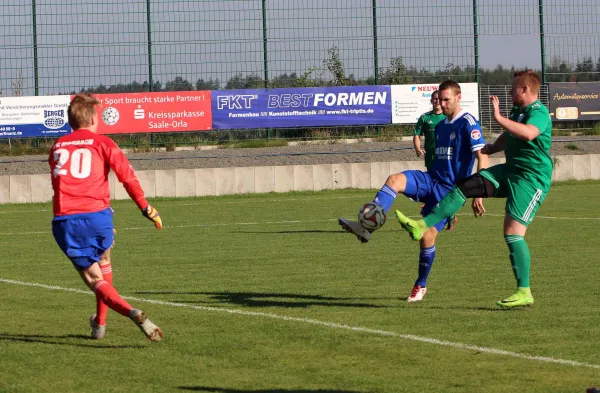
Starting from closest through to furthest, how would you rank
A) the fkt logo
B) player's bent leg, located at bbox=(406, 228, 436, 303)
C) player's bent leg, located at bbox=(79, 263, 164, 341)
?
player's bent leg, located at bbox=(79, 263, 164, 341)
player's bent leg, located at bbox=(406, 228, 436, 303)
the fkt logo

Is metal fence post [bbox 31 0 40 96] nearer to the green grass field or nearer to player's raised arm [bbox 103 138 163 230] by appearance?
the green grass field

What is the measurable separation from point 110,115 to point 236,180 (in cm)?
429

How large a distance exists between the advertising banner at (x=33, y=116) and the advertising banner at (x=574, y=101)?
1386 centimetres

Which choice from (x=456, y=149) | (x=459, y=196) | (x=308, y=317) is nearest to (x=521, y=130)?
(x=459, y=196)

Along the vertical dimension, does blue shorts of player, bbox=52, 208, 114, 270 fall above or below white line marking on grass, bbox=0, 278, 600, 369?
above

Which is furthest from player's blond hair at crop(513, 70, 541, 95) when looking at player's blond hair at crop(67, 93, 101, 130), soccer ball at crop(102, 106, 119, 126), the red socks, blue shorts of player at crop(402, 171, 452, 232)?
soccer ball at crop(102, 106, 119, 126)

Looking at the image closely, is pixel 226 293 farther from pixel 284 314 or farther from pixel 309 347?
pixel 309 347

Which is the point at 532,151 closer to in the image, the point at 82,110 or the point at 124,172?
the point at 124,172

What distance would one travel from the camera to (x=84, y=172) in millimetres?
7980

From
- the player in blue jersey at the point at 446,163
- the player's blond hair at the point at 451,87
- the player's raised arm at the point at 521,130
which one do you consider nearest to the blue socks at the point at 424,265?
the player in blue jersey at the point at 446,163

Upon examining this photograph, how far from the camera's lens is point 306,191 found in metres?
28.7

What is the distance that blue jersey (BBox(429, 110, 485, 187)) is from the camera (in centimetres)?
1020

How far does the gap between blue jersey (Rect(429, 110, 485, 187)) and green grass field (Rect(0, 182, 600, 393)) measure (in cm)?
110

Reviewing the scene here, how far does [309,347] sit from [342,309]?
73.3 inches
